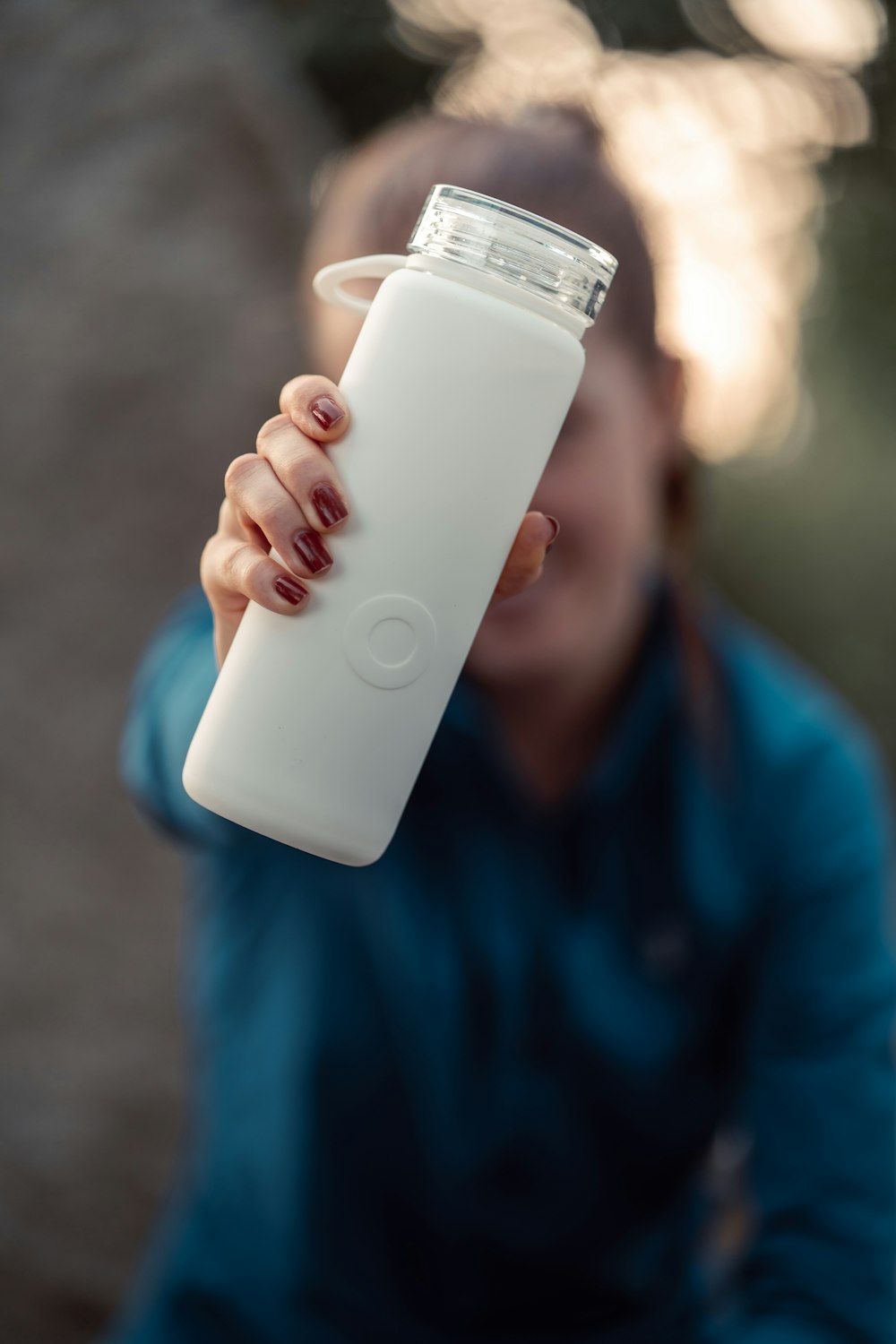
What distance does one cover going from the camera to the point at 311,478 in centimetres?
32

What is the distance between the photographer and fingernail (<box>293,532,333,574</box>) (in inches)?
12.9

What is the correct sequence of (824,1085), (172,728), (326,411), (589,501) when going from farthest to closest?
(824,1085) < (589,501) < (172,728) < (326,411)

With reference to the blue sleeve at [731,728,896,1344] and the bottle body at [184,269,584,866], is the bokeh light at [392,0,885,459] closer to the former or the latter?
the blue sleeve at [731,728,896,1344]

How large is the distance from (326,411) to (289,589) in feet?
0.17

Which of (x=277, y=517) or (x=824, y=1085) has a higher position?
(x=277, y=517)

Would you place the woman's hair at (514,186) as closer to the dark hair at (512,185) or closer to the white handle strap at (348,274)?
the dark hair at (512,185)

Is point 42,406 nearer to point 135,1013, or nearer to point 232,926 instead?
point 135,1013

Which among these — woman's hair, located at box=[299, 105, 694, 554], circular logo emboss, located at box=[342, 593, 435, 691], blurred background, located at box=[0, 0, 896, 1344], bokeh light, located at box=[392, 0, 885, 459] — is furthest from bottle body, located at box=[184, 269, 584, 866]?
blurred background, located at box=[0, 0, 896, 1344]

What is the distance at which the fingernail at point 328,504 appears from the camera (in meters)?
0.32

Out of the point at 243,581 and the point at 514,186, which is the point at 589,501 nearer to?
the point at 514,186

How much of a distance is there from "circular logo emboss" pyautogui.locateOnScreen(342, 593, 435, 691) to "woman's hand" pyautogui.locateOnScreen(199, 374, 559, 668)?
0.02m

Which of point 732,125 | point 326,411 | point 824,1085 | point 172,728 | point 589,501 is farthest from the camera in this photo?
point 732,125

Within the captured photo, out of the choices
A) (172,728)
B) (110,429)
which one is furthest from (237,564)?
(110,429)

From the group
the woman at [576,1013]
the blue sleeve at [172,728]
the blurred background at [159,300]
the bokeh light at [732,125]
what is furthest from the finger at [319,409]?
the blurred background at [159,300]
